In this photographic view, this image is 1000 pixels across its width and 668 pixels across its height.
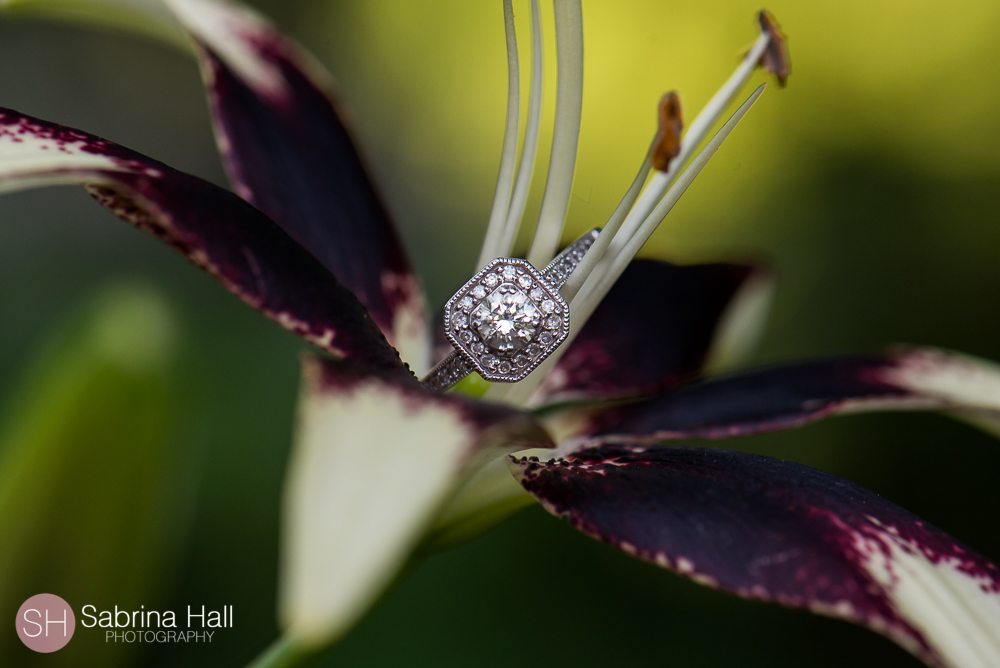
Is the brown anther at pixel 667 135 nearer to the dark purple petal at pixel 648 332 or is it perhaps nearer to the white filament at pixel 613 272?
the white filament at pixel 613 272

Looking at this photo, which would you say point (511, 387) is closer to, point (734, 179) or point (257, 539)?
point (257, 539)

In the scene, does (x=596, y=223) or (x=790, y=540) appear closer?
(x=790, y=540)

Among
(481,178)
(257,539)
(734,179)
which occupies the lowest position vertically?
(257,539)

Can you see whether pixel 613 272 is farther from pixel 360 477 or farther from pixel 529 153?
pixel 360 477

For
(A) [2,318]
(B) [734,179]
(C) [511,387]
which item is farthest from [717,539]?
(B) [734,179]

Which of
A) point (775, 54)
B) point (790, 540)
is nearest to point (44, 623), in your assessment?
point (790, 540)

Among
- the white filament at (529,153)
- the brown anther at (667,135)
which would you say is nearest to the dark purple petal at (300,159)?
the white filament at (529,153)
